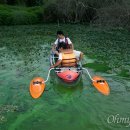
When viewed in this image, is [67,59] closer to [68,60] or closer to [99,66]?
[68,60]

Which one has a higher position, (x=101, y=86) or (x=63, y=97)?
(x=101, y=86)

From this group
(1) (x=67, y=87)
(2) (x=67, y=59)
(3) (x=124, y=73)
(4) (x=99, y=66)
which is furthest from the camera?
(4) (x=99, y=66)

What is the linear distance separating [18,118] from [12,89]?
3655 millimetres

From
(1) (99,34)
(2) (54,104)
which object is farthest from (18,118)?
(1) (99,34)

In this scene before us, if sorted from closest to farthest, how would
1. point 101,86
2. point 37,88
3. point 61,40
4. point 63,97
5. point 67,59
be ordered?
point 63,97 → point 37,88 → point 101,86 → point 67,59 → point 61,40

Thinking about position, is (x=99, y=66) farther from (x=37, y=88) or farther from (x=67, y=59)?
(x=37, y=88)

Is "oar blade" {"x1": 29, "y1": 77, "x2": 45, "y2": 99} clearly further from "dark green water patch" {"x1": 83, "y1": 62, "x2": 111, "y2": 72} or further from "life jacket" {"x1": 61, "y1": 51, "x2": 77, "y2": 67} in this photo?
"dark green water patch" {"x1": 83, "y1": 62, "x2": 111, "y2": 72}

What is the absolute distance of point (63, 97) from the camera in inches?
569

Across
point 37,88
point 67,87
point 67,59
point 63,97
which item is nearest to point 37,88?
point 37,88

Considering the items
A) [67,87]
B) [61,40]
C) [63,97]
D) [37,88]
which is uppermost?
[61,40]

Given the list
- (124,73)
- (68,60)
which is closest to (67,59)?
(68,60)

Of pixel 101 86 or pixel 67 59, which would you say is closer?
pixel 101 86

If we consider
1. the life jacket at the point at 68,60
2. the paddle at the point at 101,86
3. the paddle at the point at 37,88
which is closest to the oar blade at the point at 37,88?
the paddle at the point at 37,88

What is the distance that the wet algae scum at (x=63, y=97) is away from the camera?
11.7m
